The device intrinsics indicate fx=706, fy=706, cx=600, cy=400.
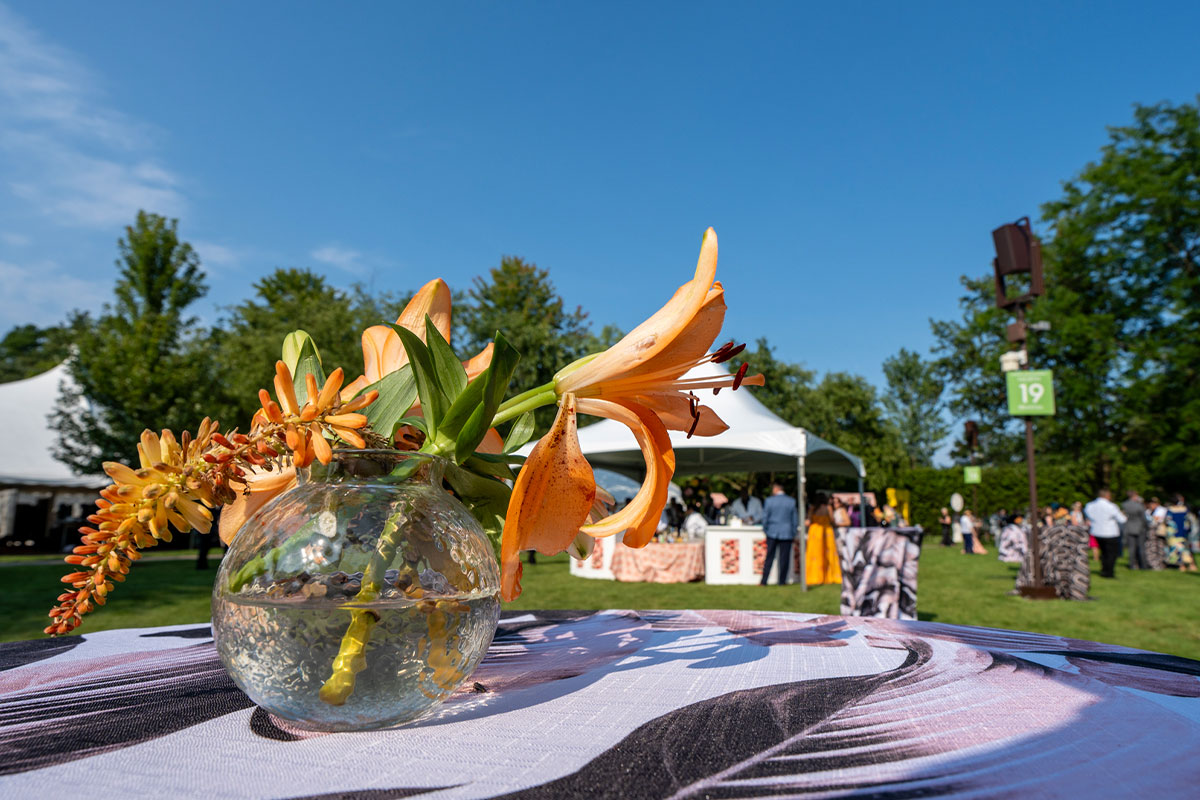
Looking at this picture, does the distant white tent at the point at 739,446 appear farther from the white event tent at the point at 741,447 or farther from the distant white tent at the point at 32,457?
the distant white tent at the point at 32,457

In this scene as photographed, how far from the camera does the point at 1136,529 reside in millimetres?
16016

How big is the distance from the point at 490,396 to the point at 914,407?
218 ft

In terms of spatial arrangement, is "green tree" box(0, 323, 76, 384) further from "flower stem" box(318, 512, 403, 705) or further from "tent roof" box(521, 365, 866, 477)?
"flower stem" box(318, 512, 403, 705)

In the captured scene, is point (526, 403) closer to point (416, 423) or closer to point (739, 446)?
point (416, 423)

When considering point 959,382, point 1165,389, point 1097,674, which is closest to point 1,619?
point 1097,674

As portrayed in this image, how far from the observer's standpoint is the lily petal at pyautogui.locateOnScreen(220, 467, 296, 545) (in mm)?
904

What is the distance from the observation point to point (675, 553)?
12.5 meters

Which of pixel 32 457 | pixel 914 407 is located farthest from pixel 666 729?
pixel 914 407

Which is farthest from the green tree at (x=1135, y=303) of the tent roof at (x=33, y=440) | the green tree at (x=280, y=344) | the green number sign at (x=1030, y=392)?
the tent roof at (x=33, y=440)

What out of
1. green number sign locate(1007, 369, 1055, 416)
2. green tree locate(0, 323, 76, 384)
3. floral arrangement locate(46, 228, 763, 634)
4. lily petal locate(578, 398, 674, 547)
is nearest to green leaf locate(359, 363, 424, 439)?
floral arrangement locate(46, 228, 763, 634)

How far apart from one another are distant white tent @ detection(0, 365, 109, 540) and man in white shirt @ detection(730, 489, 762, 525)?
17254 mm

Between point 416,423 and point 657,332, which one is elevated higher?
point 657,332

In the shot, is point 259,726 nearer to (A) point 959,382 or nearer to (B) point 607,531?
(B) point 607,531

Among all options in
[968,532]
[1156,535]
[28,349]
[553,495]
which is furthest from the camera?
[28,349]
